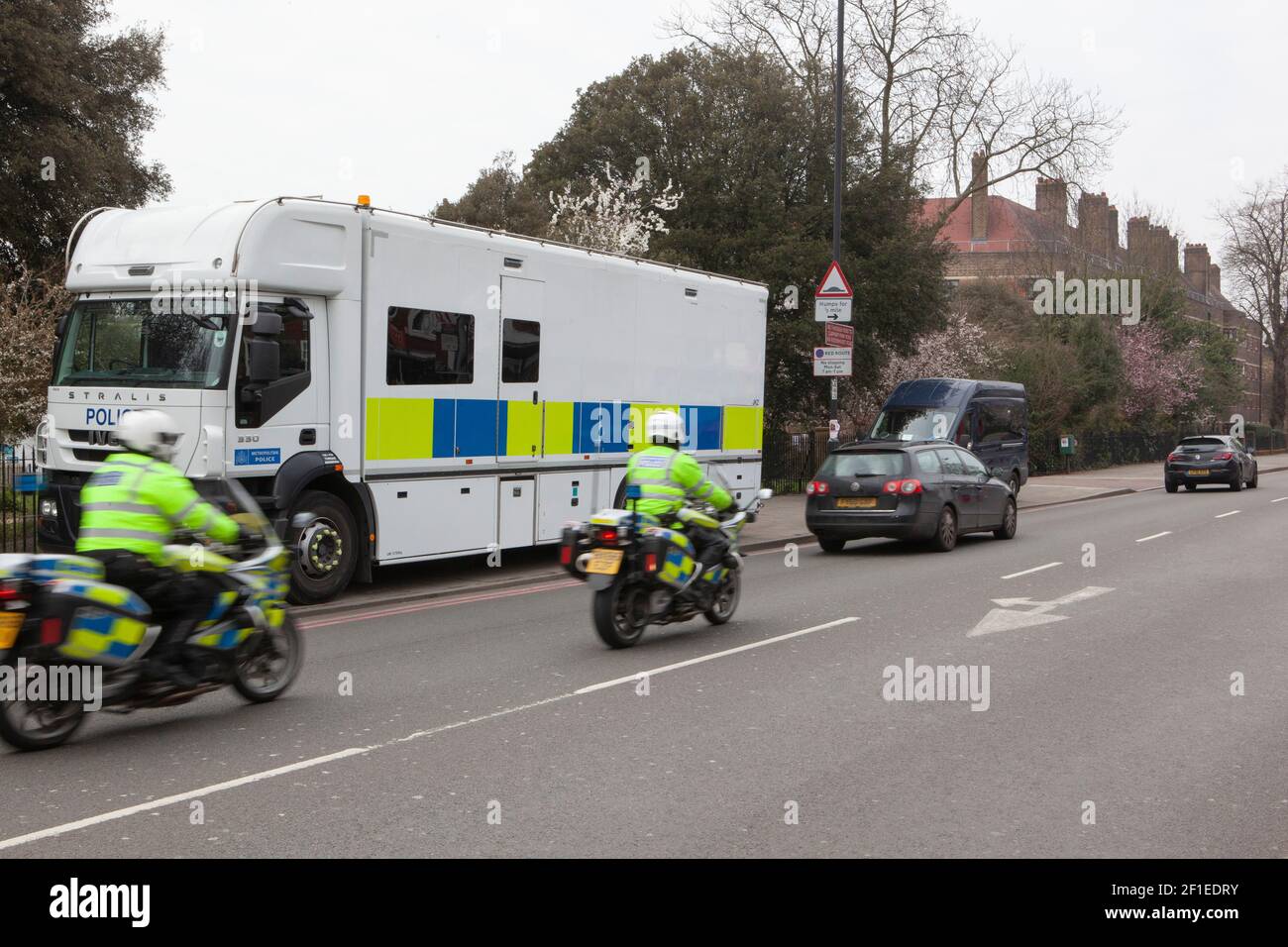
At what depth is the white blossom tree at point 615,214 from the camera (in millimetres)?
28781

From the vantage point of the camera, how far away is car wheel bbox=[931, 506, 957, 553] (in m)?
16.9

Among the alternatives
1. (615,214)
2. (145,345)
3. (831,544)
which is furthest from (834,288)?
(145,345)

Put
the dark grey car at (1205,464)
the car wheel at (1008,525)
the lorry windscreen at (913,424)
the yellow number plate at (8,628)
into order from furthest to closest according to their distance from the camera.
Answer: the dark grey car at (1205,464), the lorry windscreen at (913,424), the car wheel at (1008,525), the yellow number plate at (8,628)

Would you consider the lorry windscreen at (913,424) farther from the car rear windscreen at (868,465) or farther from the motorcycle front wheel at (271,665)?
the motorcycle front wheel at (271,665)

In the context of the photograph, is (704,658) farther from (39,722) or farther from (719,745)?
(39,722)

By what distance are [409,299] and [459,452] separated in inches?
66.4

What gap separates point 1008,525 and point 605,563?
11.4m

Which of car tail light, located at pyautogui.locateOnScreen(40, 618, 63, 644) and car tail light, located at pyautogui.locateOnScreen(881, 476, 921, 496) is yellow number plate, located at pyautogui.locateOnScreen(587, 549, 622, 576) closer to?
car tail light, located at pyautogui.locateOnScreen(40, 618, 63, 644)

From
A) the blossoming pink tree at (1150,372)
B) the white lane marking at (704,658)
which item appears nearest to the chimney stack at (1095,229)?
the blossoming pink tree at (1150,372)

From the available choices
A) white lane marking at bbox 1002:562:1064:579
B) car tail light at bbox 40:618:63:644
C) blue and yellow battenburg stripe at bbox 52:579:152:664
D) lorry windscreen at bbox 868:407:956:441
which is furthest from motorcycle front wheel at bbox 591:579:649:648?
lorry windscreen at bbox 868:407:956:441

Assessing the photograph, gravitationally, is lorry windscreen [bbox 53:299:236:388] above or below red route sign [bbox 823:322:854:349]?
below

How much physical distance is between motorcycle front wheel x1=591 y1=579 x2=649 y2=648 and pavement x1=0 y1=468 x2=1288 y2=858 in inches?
10.0

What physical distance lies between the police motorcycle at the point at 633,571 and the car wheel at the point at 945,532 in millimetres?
7526
